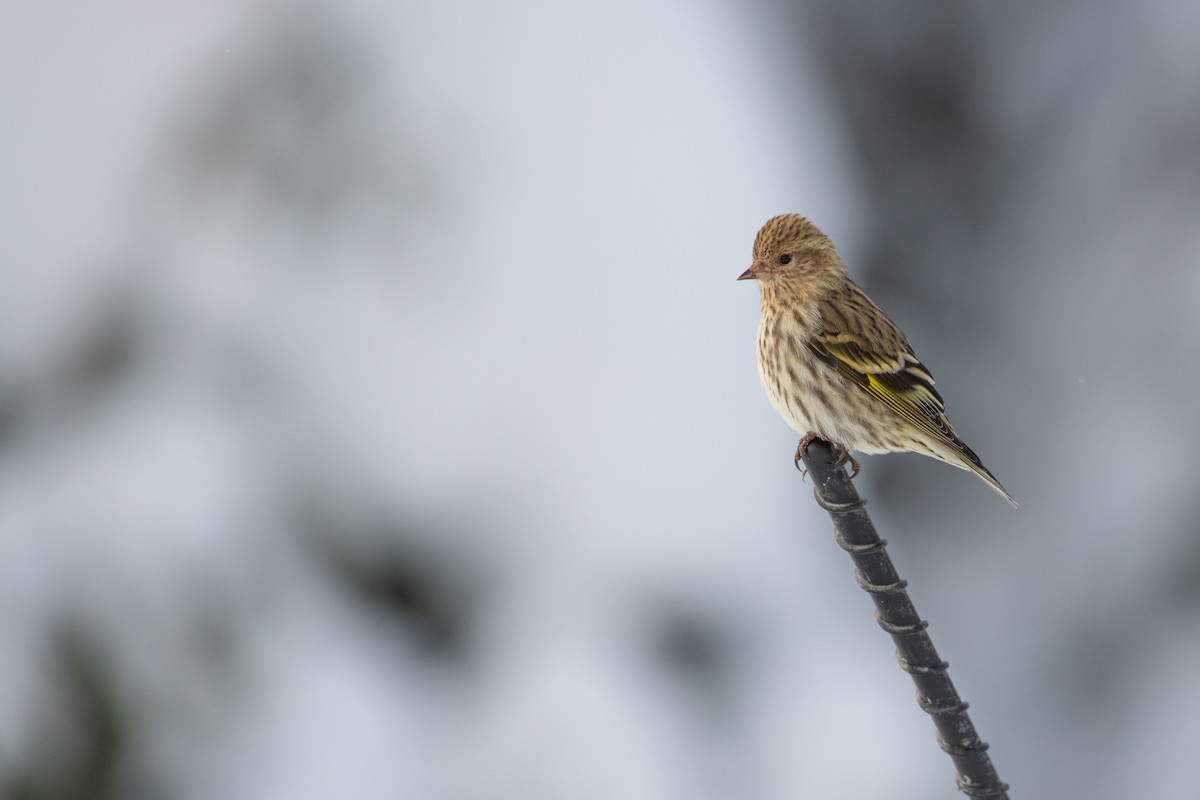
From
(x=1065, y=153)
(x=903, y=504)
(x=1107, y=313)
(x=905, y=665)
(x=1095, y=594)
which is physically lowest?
(x=905, y=665)

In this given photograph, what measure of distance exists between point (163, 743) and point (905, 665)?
4282mm

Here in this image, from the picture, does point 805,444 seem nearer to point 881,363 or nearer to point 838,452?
point 838,452

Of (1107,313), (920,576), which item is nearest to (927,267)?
(1107,313)

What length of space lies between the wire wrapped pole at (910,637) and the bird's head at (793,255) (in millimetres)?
1780

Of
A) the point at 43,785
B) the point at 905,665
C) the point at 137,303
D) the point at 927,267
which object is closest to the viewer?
the point at 905,665

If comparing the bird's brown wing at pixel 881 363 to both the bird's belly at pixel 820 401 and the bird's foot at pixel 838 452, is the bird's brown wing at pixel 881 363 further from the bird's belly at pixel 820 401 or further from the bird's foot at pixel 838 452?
the bird's foot at pixel 838 452

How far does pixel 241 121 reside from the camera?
678 centimetres

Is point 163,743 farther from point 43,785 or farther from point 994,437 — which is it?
point 994,437

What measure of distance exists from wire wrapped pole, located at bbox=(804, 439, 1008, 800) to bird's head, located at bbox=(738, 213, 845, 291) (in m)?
1.78

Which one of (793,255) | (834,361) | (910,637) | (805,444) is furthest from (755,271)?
(910,637)

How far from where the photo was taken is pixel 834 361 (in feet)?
14.4

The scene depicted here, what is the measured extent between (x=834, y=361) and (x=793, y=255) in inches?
18.5

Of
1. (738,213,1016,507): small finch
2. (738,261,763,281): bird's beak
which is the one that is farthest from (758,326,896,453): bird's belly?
(738,261,763,281): bird's beak

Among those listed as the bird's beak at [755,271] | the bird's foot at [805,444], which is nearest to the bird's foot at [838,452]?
the bird's foot at [805,444]
